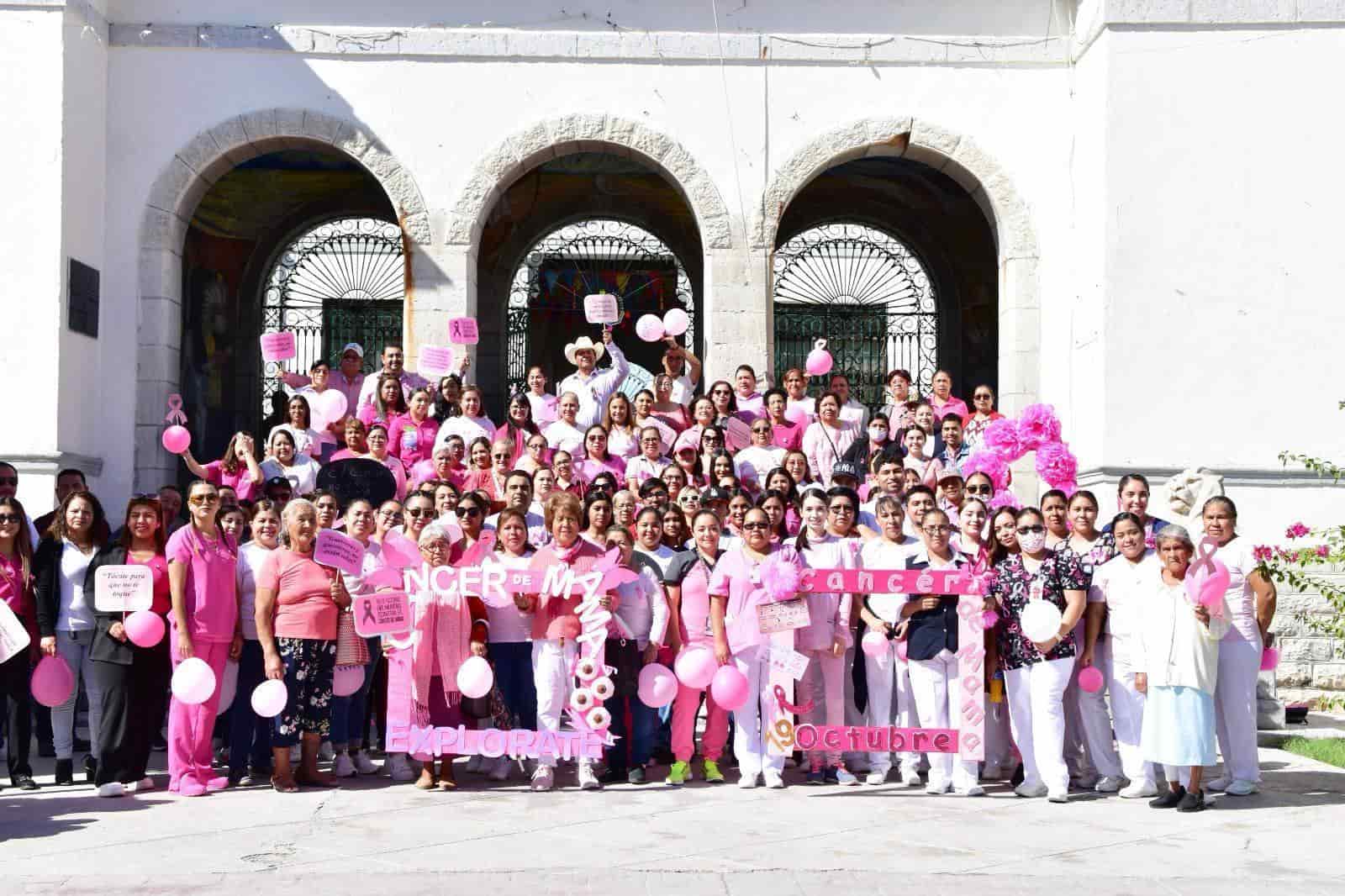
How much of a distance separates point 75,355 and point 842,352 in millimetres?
8915

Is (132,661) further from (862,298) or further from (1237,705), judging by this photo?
(862,298)

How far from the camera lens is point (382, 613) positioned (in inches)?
324

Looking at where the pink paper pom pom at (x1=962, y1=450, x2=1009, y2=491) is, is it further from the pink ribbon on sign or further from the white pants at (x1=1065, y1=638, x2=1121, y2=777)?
the pink ribbon on sign

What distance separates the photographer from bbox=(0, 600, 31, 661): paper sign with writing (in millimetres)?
7816

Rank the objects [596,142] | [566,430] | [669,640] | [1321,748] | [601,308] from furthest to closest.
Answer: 1. [596,142]
2. [601,308]
3. [566,430]
4. [1321,748]
5. [669,640]

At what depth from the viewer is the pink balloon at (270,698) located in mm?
8031

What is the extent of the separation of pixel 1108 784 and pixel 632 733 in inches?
104

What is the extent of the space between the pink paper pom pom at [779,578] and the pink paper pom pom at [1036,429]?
3.00m

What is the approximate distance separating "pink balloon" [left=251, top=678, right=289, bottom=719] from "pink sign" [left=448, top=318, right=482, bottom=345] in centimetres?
565

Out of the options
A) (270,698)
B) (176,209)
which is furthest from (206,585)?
(176,209)

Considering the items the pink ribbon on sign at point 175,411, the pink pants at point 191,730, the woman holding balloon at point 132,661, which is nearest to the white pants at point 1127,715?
the pink pants at point 191,730

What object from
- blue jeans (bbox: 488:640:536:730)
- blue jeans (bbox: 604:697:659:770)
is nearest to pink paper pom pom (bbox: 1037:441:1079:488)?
blue jeans (bbox: 604:697:659:770)

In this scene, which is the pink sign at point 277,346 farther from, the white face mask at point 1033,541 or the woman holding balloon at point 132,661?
the white face mask at point 1033,541

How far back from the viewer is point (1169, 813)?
7.70m
